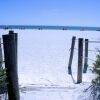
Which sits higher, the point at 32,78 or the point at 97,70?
the point at 97,70

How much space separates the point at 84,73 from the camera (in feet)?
32.7

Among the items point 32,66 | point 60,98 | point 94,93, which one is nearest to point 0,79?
point 60,98

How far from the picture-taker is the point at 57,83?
7.94 meters

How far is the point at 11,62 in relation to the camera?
4586 millimetres

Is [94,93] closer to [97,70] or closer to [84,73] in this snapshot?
[97,70]

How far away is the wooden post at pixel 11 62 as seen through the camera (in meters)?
4.51

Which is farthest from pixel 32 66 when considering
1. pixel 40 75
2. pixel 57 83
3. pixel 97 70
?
pixel 97 70

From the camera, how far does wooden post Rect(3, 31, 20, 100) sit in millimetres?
4508

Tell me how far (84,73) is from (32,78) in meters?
2.12

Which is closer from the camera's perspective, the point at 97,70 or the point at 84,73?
the point at 97,70

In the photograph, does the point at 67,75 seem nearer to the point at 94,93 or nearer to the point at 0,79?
the point at 94,93

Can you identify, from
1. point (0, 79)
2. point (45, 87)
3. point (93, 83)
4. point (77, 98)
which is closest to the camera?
point (0, 79)

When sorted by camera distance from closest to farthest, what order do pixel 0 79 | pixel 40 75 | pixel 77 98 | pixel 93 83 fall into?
pixel 0 79, pixel 77 98, pixel 93 83, pixel 40 75

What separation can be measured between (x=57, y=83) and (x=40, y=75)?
143 centimetres
